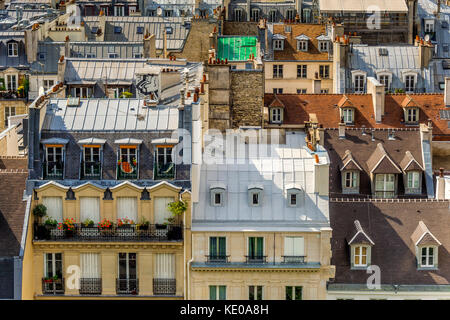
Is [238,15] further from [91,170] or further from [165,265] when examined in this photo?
[165,265]

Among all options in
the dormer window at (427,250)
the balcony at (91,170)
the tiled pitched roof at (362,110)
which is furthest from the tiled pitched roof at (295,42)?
the balcony at (91,170)

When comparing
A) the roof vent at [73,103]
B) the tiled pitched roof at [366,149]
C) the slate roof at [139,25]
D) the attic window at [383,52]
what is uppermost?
the slate roof at [139,25]

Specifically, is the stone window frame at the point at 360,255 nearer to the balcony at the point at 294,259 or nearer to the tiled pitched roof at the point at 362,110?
the balcony at the point at 294,259

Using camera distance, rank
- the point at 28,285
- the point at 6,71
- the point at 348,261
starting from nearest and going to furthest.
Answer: the point at 28,285 < the point at 348,261 < the point at 6,71
